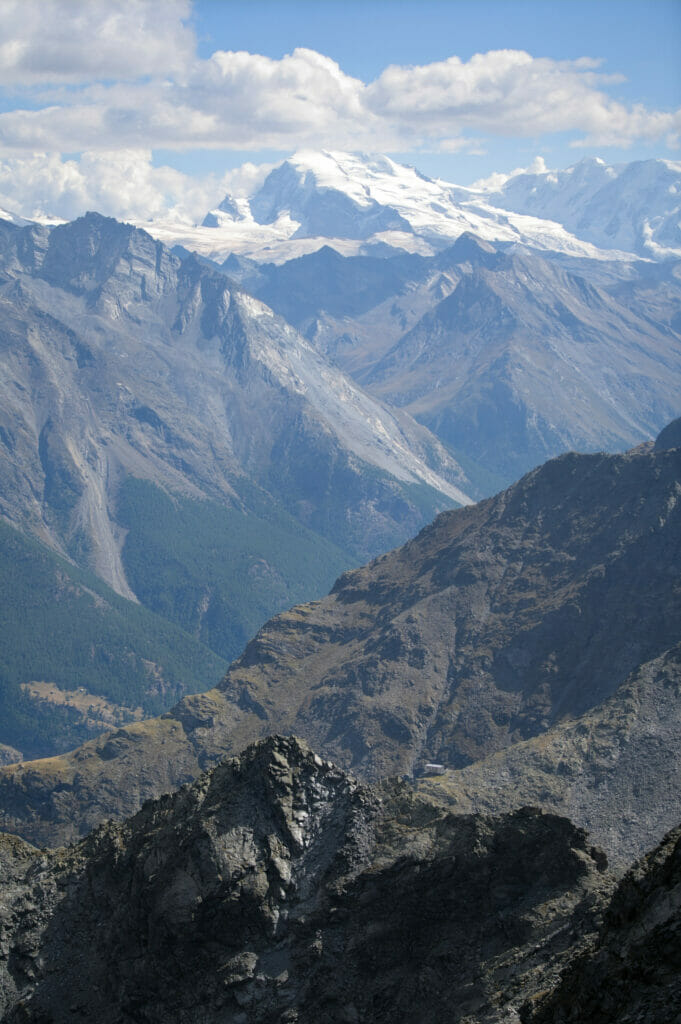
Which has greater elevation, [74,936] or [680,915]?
[74,936]

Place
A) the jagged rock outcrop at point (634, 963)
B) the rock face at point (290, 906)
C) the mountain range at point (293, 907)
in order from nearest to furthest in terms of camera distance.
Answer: the jagged rock outcrop at point (634, 963) → the mountain range at point (293, 907) → the rock face at point (290, 906)

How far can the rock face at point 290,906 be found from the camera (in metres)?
77.4

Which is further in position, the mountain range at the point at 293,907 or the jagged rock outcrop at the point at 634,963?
the mountain range at the point at 293,907

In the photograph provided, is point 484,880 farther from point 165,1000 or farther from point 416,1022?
point 165,1000

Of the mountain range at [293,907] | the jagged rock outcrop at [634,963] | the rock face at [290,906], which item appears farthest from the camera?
the rock face at [290,906]

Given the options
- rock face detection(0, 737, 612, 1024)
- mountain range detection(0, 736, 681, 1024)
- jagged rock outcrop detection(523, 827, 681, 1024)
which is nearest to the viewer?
jagged rock outcrop detection(523, 827, 681, 1024)

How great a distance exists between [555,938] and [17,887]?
46516mm

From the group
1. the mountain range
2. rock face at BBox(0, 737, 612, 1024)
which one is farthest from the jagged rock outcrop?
rock face at BBox(0, 737, 612, 1024)

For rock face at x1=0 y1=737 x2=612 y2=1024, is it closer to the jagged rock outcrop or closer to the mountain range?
the mountain range

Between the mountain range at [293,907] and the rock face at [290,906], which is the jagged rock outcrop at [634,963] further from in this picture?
the rock face at [290,906]

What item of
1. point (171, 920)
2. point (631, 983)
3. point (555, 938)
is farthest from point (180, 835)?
point (631, 983)

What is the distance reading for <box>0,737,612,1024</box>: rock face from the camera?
7744cm

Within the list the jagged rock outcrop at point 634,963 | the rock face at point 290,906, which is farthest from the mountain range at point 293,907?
the jagged rock outcrop at point 634,963

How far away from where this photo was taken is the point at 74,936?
3578 inches
